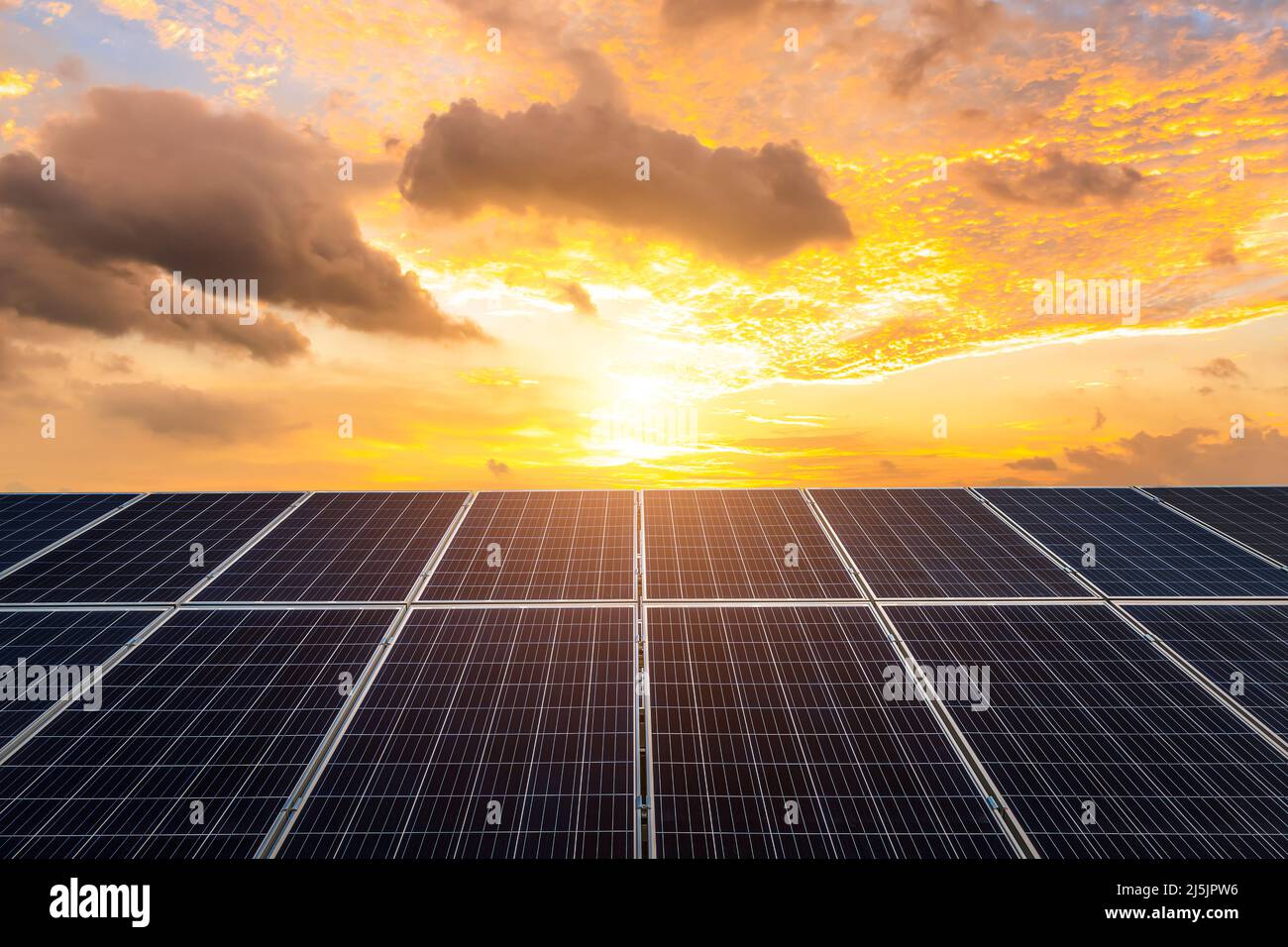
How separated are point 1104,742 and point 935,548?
6640mm

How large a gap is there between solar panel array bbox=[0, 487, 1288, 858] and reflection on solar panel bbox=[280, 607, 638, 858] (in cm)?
5

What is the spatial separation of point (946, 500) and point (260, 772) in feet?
62.0

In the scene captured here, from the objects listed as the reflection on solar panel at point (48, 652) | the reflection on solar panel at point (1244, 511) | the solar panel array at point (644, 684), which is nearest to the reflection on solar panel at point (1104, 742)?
the solar panel array at point (644, 684)

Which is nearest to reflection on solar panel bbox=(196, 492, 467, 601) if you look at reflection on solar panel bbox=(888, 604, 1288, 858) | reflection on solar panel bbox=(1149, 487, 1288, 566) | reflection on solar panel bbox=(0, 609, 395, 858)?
reflection on solar panel bbox=(0, 609, 395, 858)

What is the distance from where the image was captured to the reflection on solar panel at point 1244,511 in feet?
60.4

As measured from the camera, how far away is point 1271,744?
38.4 ft

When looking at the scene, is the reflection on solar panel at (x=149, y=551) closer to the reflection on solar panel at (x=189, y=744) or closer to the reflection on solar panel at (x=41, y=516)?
the reflection on solar panel at (x=41, y=516)

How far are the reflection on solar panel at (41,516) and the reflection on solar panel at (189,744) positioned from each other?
7.59 metres

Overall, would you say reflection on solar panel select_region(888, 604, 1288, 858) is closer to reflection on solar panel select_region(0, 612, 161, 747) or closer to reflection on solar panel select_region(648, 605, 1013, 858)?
reflection on solar panel select_region(648, 605, 1013, 858)

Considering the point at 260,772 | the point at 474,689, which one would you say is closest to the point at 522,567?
the point at 474,689

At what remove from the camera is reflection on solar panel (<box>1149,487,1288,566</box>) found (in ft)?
60.4

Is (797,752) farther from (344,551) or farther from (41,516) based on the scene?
(41,516)

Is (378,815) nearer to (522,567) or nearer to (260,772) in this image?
(260,772)

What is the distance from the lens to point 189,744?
11.6 meters
